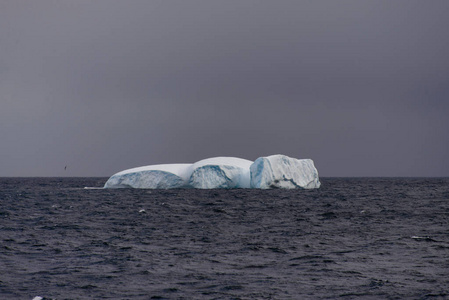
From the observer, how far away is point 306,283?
1141cm

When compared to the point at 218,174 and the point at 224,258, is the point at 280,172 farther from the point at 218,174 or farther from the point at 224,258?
the point at 224,258

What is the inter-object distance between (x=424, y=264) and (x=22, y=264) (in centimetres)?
982

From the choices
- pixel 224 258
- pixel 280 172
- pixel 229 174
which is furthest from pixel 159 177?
pixel 224 258

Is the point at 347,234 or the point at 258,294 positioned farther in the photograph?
the point at 347,234

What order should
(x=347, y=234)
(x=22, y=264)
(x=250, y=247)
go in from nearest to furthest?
(x=22, y=264) → (x=250, y=247) → (x=347, y=234)

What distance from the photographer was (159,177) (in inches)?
2002

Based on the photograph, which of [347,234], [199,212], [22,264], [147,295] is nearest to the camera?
[147,295]

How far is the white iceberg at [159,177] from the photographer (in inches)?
1959

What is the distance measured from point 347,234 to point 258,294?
962 cm

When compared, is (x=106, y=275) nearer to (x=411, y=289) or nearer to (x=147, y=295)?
(x=147, y=295)

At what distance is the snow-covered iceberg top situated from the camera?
155 feet

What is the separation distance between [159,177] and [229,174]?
6.99 meters

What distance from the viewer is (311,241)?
1742 cm

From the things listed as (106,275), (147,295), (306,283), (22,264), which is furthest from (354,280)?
(22,264)
